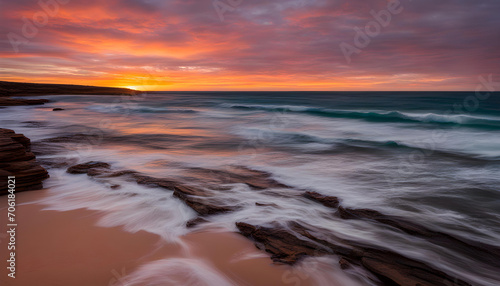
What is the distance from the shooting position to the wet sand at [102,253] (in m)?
3.38

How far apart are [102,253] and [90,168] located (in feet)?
16.3

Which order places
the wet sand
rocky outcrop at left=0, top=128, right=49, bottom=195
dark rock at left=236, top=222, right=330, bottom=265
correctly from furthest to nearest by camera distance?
rocky outcrop at left=0, top=128, right=49, bottom=195 < dark rock at left=236, top=222, right=330, bottom=265 < the wet sand

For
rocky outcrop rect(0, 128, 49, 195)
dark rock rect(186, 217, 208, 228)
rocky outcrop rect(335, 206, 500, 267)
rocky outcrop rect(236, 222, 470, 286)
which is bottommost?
rocky outcrop rect(335, 206, 500, 267)

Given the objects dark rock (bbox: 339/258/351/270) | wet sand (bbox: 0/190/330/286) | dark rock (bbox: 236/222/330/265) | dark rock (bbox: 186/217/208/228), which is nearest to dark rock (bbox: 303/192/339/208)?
dark rock (bbox: 236/222/330/265)

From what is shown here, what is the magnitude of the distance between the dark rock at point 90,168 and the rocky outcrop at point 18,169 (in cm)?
104

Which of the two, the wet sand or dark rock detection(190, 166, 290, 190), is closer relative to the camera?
the wet sand

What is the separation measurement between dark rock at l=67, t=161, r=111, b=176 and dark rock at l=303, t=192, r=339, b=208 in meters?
5.65

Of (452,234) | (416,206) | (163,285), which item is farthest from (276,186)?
(163,285)

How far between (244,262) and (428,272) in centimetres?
241

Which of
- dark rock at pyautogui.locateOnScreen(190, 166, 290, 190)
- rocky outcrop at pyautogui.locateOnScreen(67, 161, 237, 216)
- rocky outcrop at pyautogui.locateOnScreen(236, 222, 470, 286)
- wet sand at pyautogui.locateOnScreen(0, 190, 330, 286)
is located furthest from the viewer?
dark rock at pyautogui.locateOnScreen(190, 166, 290, 190)

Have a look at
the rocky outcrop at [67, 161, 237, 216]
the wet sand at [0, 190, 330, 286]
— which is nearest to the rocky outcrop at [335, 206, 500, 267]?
the wet sand at [0, 190, 330, 286]

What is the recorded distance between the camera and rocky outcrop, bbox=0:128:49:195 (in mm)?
5810

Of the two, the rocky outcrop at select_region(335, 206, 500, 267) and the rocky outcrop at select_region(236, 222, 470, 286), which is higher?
the rocky outcrop at select_region(236, 222, 470, 286)

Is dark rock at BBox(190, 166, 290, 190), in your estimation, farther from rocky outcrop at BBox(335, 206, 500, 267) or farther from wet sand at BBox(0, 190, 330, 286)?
wet sand at BBox(0, 190, 330, 286)
